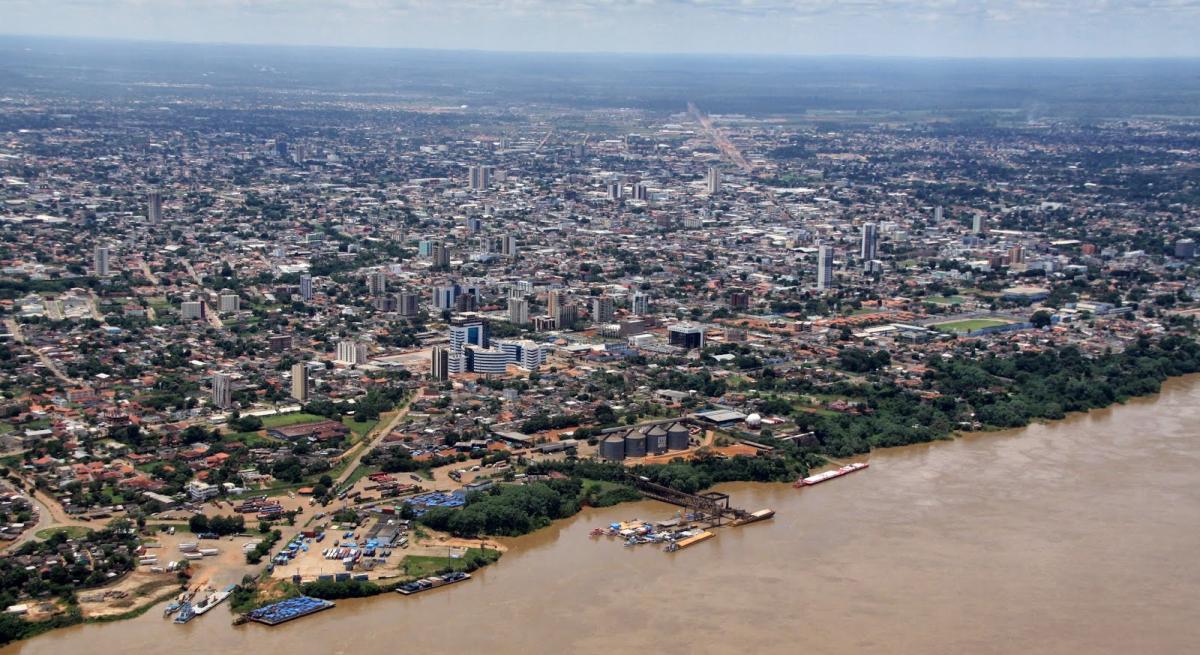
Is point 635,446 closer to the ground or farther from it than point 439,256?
closer to the ground

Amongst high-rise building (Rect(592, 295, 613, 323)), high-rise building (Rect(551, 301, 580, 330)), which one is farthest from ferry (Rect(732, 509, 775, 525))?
high-rise building (Rect(592, 295, 613, 323))

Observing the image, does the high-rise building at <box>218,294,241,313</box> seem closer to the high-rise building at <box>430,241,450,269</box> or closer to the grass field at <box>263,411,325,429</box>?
the high-rise building at <box>430,241,450,269</box>

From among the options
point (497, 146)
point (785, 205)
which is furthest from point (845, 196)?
point (497, 146)

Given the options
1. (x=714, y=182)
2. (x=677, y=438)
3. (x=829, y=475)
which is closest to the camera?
(x=829, y=475)

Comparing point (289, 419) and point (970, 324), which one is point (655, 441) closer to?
point (289, 419)

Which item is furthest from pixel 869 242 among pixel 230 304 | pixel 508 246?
pixel 230 304

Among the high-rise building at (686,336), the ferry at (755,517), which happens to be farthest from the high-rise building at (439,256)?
the ferry at (755,517)

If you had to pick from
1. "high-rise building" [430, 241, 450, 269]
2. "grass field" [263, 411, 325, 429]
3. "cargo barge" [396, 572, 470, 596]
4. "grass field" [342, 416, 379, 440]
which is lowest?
"cargo barge" [396, 572, 470, 596]
